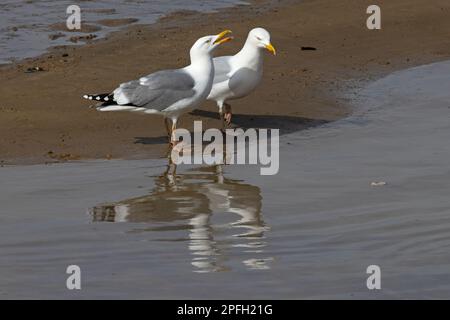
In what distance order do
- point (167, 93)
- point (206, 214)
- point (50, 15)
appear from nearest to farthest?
point (206, 214) → point (167, 93) → point (50, 15)

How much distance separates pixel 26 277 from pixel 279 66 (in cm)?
701

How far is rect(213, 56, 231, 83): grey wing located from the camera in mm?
11289

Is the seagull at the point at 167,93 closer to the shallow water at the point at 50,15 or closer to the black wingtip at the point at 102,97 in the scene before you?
the black wingtip at the point at 102,97

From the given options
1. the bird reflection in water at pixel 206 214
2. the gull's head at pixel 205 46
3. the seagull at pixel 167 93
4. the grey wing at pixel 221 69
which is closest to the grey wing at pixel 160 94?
the seagull at pixel 167 93

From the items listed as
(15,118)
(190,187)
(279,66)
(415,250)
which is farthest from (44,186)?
(279,66)

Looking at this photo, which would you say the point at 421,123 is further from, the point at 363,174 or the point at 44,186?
the point at 44,186

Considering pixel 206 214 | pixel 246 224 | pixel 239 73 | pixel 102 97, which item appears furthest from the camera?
pixel 239 73

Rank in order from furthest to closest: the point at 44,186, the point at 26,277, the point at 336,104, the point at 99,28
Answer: the point at 99,28 → the point at 336,104 → the point at 44,186 → the point at 26,277

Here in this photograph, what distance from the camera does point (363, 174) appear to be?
32.0 ft

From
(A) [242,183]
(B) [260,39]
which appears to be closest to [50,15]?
(B) [260,39]

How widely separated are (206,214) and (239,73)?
2.91 meters

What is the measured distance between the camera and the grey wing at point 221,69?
11.3 meters

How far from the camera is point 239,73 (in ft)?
37.1

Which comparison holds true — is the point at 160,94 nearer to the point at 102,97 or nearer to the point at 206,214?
the point at 102,97
